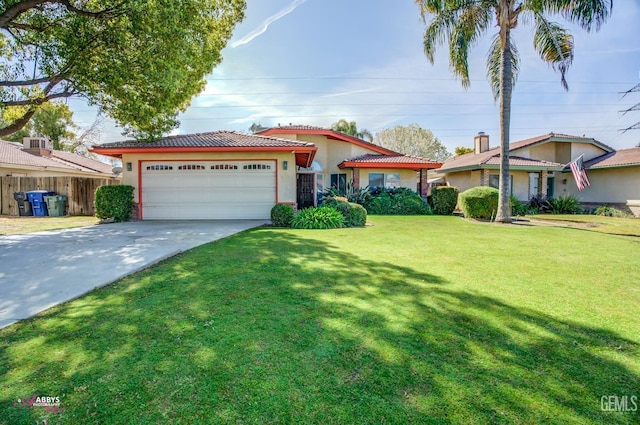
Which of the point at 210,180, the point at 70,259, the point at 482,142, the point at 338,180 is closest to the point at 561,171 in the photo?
the point at 482,142

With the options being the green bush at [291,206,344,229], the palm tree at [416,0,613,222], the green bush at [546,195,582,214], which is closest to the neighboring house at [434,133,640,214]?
the green bush at [546,195,582,214]

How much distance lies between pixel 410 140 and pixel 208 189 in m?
37.7

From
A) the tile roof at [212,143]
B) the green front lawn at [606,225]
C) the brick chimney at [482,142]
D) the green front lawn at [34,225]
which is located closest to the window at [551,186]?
the brick chimney at [482,142]

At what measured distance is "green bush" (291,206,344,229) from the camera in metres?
10.8

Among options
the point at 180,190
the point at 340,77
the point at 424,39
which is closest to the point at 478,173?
the point at 424,39

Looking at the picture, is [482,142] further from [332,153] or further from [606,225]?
[606,225]

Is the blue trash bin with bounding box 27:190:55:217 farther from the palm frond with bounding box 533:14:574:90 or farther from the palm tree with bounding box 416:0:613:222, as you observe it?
the palm frond with bounding box 533:14:574:90

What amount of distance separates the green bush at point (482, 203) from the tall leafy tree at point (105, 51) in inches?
495

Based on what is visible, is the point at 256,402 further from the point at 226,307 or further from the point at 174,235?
the point at 174,235

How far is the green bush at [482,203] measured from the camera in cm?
1387

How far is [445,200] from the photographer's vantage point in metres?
17.3

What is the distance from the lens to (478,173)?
20.3m

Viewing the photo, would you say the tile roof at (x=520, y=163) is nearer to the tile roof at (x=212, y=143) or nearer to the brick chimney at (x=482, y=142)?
the brick chimney at (x=482, y=142)

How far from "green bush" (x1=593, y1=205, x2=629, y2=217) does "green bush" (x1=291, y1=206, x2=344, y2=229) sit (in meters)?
17.6
